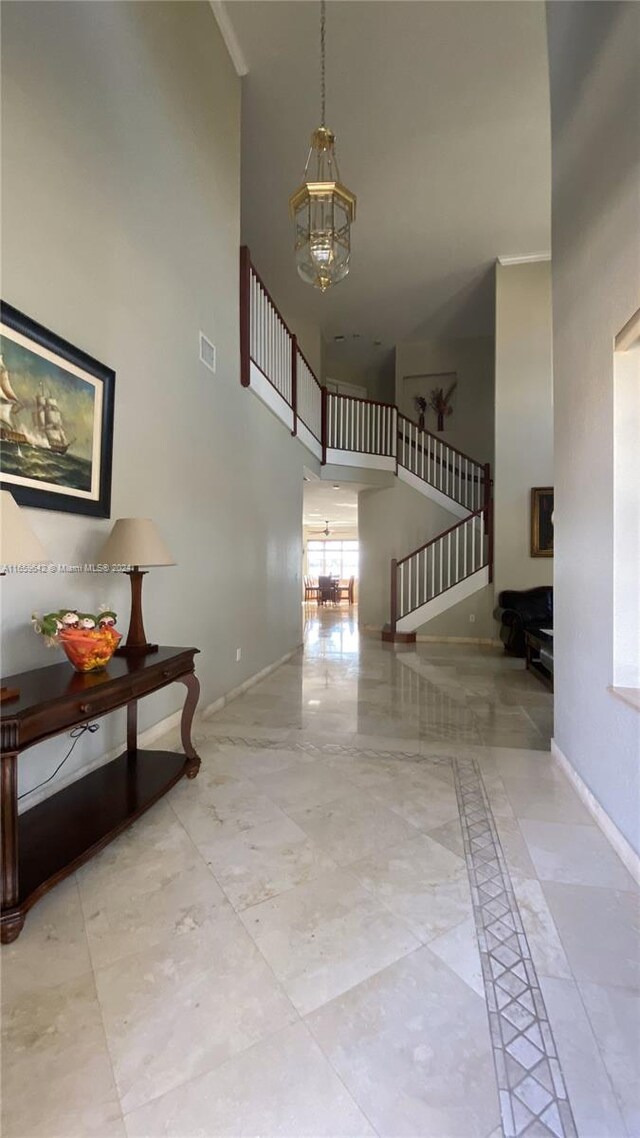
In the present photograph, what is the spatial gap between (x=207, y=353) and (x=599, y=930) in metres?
3.96

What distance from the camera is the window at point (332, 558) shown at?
17125 millimetres

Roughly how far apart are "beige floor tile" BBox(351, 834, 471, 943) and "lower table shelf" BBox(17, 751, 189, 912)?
994 mm

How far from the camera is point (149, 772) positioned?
2330mm

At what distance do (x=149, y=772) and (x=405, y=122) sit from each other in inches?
251

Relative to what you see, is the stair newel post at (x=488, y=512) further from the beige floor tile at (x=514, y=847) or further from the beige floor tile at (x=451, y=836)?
A: the beige floor tile at (x=451, y=836)

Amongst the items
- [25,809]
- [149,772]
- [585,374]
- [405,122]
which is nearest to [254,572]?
[149,772]

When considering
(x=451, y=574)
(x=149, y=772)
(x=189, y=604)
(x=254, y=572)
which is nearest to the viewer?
(x=149, y=772)

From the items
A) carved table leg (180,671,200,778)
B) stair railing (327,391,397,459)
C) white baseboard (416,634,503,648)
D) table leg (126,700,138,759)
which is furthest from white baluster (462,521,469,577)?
table leg (126,700,138,759)

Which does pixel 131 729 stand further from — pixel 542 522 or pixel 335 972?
pixel 542 522

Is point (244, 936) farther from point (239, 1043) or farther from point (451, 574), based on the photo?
point (451, 574)

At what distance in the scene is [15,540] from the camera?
1443mm

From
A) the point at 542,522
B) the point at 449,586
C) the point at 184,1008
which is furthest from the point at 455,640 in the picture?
the point at 184,1008

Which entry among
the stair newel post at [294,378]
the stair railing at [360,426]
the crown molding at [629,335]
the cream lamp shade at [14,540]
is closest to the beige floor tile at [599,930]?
the cream lamp shade at [14,540]

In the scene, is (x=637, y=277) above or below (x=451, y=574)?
above
